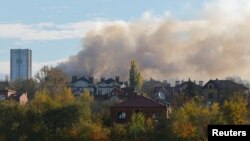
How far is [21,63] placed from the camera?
611 ft

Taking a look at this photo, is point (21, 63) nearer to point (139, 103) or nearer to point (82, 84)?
point (82, 84)

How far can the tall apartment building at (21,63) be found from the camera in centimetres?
17938

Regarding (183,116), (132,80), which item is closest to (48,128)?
(183,116)

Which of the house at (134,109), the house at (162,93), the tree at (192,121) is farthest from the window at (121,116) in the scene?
the house at (162,93)

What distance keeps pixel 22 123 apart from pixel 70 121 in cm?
369

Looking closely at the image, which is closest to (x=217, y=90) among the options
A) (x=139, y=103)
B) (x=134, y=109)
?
(x=139, y=103)

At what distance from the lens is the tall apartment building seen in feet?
589

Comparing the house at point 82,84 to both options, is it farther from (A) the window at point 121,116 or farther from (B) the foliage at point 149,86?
(A) the window at point 121,116

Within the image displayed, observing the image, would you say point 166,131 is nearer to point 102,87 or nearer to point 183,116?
point 183,116

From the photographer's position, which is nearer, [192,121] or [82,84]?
[192,121]

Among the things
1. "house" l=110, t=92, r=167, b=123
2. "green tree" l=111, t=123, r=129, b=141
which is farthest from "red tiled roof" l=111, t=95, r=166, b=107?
"green tree" l=111, t=123, r=129, b=141

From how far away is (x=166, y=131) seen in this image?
40062 mm

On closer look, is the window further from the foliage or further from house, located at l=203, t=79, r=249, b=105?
the foliage

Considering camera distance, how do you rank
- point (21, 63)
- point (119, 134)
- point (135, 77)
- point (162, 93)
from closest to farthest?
point (119, 134) → point (162, 93) → point (135, 77) → point (21, 63)
